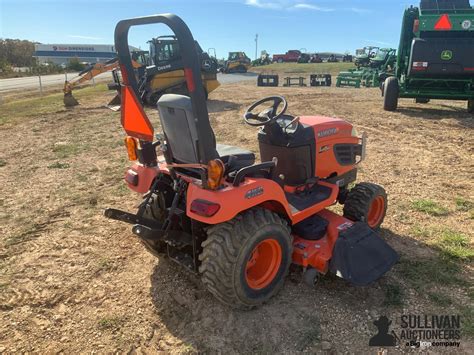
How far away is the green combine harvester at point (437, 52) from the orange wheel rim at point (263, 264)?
8.36m

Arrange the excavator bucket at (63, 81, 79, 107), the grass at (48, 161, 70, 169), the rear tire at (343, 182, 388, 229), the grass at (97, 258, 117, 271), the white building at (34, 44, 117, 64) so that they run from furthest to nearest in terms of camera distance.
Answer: the white building at (34, 44, 117, 64), the excavator bucket at (63, 81, 79, 107), the grass at (48, 161, 70, 169), the rear tire at (343, 182, 388, 229), the grass at (97, 258, 117, 271)

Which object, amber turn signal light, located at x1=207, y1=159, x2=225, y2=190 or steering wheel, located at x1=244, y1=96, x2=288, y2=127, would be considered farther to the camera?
steering wheel, located at x1=244, y1=96, x2=288, y2=127

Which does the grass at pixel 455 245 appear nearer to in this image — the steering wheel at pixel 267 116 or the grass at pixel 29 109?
the steering wheel at pixel 267 116

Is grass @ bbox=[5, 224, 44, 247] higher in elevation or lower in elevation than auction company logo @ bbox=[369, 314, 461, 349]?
higher

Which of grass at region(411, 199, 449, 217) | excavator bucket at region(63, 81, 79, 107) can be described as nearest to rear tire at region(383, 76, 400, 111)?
grass at region(411, 199, 449, 217)

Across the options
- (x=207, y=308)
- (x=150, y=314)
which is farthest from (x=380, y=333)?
(x=150, y=314)

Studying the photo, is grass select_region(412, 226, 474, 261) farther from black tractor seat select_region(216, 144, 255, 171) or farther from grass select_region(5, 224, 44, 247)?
grass select_region(5, 224, 44, 247)

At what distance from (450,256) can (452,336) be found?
1.13m

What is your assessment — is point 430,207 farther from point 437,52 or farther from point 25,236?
point 437,52

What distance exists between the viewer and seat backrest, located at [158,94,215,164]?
8.87ft

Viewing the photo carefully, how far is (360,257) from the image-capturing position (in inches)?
125

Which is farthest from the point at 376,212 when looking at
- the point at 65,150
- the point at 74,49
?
the point at 74,49

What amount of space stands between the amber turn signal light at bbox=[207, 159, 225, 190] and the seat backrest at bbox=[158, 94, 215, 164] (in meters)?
0.19

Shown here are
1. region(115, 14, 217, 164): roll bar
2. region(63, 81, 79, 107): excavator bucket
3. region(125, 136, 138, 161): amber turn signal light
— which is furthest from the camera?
region(63, 81, 79, 107): excavator bucket
